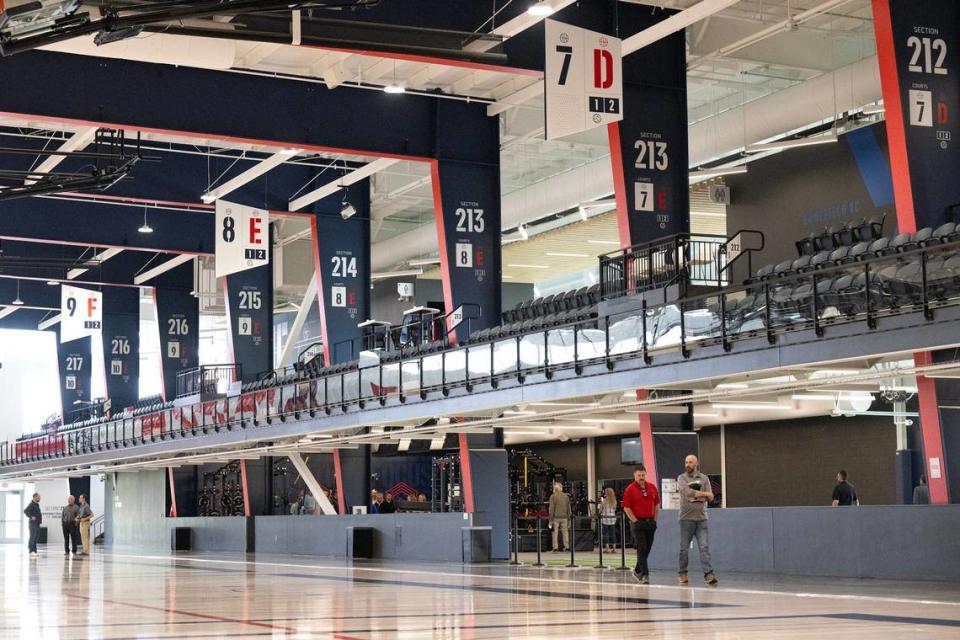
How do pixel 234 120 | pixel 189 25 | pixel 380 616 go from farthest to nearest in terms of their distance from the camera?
pixel 234 120
pixel 189 25
pixel 380 616

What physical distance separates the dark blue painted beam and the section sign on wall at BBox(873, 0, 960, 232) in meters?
13.5

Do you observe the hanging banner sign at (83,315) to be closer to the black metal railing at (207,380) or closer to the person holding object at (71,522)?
the black metal railing at (207,380)

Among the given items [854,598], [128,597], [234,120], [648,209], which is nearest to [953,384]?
[854,598]

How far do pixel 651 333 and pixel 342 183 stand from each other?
695 inches

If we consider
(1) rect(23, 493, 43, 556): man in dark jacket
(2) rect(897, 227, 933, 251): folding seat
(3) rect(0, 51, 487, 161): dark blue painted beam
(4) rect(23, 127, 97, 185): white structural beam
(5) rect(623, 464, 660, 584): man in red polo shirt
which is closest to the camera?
(2) rect(897, 227, 933, 251): folding seat

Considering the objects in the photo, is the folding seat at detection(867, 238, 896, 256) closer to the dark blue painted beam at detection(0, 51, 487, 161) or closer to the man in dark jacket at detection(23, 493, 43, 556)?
the dark blue painted beam at detection(0, 51, 487, 161)

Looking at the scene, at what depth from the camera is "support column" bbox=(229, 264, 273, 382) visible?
43688 millimetres

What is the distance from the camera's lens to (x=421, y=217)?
47.8 m

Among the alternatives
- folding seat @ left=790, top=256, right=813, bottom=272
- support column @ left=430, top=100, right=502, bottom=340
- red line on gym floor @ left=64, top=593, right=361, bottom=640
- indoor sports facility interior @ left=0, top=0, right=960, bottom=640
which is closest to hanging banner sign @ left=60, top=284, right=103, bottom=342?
indoor sports facility interior @ left=0, top=0, right=960, bottom=640

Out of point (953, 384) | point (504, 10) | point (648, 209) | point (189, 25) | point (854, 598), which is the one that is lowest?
point (854, 598)

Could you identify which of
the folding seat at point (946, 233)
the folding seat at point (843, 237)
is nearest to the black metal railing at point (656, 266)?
the folding seat at point (843, 237)

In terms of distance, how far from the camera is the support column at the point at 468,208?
1225 inches

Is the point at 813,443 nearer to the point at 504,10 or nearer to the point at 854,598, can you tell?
the point at 504,10

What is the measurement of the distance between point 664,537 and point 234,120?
12.7m
